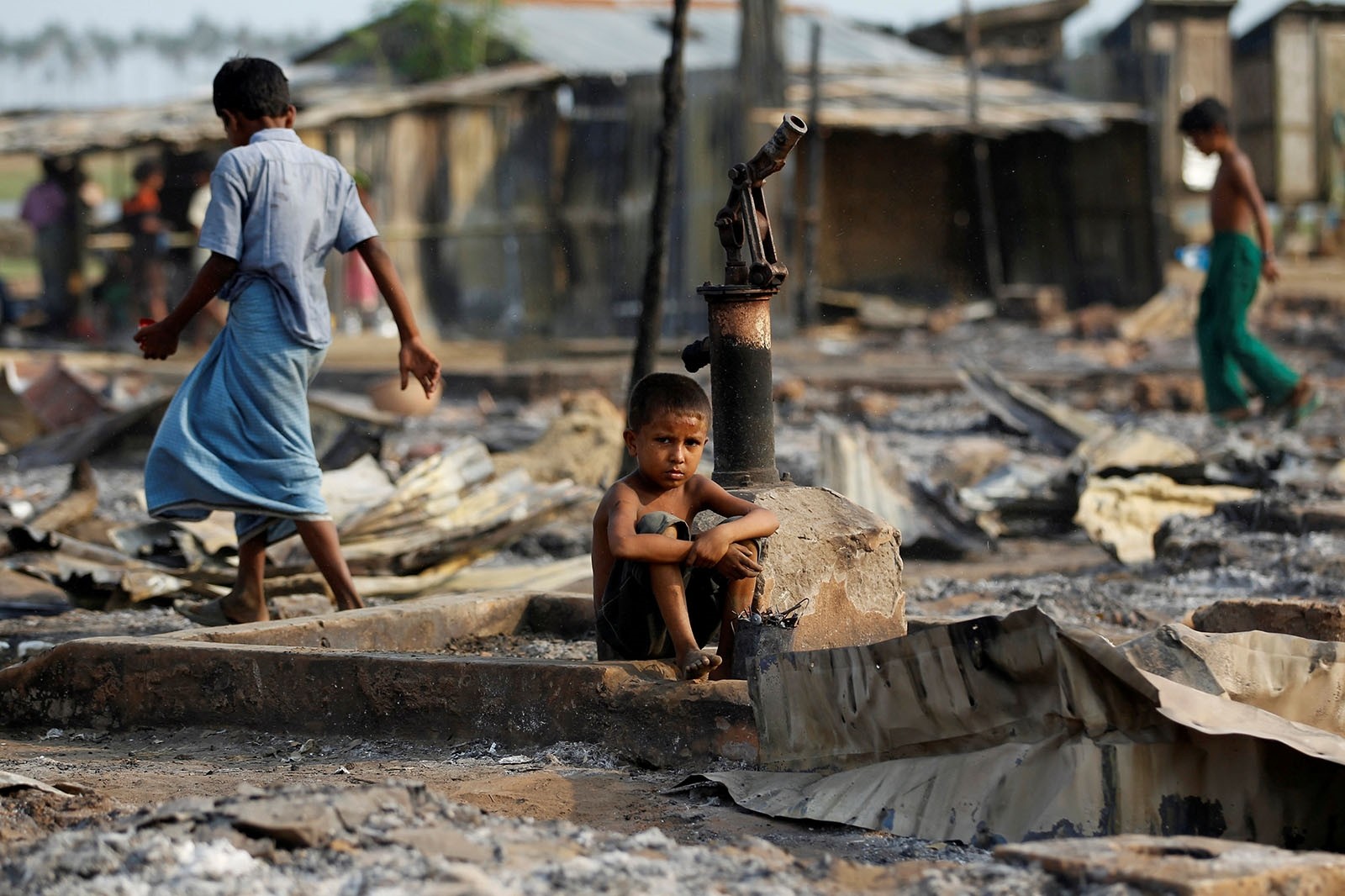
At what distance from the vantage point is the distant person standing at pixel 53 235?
17.5 meters

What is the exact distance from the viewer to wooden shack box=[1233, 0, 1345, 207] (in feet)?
74.7

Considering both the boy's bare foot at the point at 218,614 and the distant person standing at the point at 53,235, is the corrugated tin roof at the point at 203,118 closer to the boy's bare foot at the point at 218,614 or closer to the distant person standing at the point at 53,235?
the distant person standing at the point at 53,235

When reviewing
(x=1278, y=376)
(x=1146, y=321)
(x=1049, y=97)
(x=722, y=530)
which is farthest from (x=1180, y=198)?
(x=722, y=530)

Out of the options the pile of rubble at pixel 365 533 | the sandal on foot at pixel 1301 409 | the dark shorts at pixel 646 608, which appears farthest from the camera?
the sandal on foot at pixel 1301 409

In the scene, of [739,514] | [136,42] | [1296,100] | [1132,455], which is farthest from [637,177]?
[136,42]

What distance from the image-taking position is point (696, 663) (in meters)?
3.34

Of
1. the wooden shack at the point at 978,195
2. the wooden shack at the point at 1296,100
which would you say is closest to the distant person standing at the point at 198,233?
the wooden shack at the point at 978,195

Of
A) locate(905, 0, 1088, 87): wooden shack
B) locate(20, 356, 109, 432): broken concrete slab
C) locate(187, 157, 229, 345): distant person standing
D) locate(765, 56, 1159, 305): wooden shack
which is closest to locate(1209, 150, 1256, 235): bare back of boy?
locate(20, 356, 109, 432): broken concrete slab

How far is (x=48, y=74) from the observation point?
71.4 metres

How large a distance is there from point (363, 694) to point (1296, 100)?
22.5 m

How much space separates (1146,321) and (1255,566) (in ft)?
34.9

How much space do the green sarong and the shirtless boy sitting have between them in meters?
5.78

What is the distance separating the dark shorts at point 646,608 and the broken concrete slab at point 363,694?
0.12m

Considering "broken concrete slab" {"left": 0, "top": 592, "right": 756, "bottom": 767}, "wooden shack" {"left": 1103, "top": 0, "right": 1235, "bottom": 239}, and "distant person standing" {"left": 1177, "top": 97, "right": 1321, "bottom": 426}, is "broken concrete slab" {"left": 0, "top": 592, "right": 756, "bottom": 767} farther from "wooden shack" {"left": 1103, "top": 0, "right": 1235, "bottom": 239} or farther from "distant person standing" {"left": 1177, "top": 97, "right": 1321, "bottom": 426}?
"wooden shack" {"left": 1103, "top": 0, "right": 1235, "bottom": 239}
